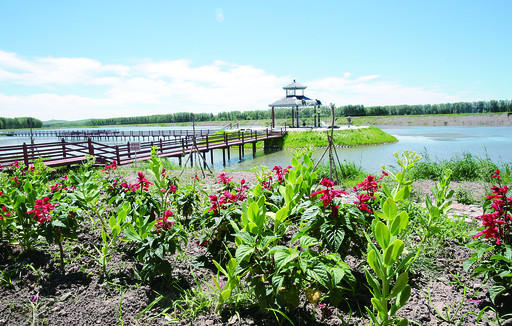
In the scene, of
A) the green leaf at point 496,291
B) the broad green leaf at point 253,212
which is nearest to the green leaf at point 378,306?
the broad green leaf at point 253,212

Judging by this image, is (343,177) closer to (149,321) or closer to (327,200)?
(327,200)

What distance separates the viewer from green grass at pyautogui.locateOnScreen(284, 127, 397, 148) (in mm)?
28594

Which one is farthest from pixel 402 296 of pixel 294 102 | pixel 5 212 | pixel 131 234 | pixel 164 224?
pixel 294 102

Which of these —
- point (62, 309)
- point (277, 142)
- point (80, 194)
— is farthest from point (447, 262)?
point (277, 142)

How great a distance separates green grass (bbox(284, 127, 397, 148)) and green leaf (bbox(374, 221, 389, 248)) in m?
26.3

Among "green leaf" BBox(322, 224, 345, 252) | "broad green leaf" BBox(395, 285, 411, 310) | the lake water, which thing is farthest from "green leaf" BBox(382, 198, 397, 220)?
the lake water

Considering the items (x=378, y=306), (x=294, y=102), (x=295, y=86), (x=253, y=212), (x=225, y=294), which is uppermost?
(x=295, y=86)

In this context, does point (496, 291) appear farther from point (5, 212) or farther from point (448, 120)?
point (448, 120)

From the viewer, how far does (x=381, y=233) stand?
155cm

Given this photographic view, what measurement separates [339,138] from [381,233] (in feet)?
94.9

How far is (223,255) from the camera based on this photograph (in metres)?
2.96

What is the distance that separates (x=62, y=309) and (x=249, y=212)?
172 cm

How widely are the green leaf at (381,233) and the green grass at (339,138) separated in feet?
86.4

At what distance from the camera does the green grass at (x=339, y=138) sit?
1126 inches
